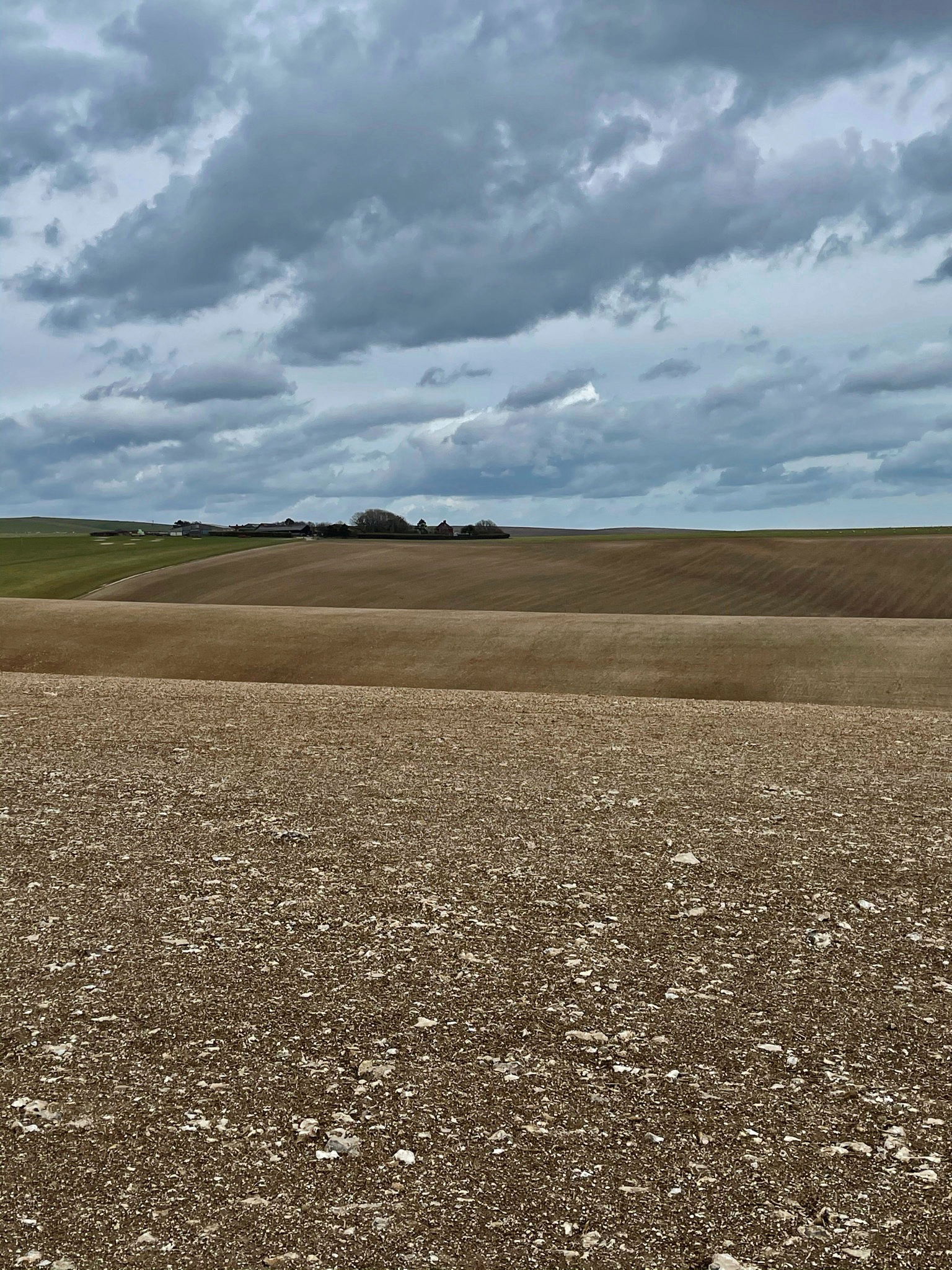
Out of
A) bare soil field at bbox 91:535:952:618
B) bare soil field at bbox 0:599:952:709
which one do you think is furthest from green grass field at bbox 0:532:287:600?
bare soil field at bbox 0:599:952:709

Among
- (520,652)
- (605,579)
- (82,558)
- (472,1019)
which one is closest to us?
(472,1019)

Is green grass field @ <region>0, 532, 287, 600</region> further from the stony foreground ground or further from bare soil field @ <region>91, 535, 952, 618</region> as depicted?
the stony foreground ground

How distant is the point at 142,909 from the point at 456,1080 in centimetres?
377

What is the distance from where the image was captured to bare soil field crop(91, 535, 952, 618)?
176ft

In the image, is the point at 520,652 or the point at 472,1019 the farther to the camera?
the point at 520,652

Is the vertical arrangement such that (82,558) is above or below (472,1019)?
above

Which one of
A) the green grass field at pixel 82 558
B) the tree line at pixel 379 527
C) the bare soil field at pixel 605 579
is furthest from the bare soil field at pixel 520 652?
the tree line at pixel 379 527

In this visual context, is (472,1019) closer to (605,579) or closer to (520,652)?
(520,652)

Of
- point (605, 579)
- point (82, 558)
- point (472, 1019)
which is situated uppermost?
point (82, 558)

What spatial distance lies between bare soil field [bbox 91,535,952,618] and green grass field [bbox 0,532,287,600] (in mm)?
3628

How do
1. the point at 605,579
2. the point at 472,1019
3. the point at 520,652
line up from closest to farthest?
the point at 472,1019 → the point at 520,652 → the point at 605,579

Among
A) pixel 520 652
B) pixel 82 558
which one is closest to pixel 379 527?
pixel 82 558

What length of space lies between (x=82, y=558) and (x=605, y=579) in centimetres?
4659

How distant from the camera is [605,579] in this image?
61250 mm
